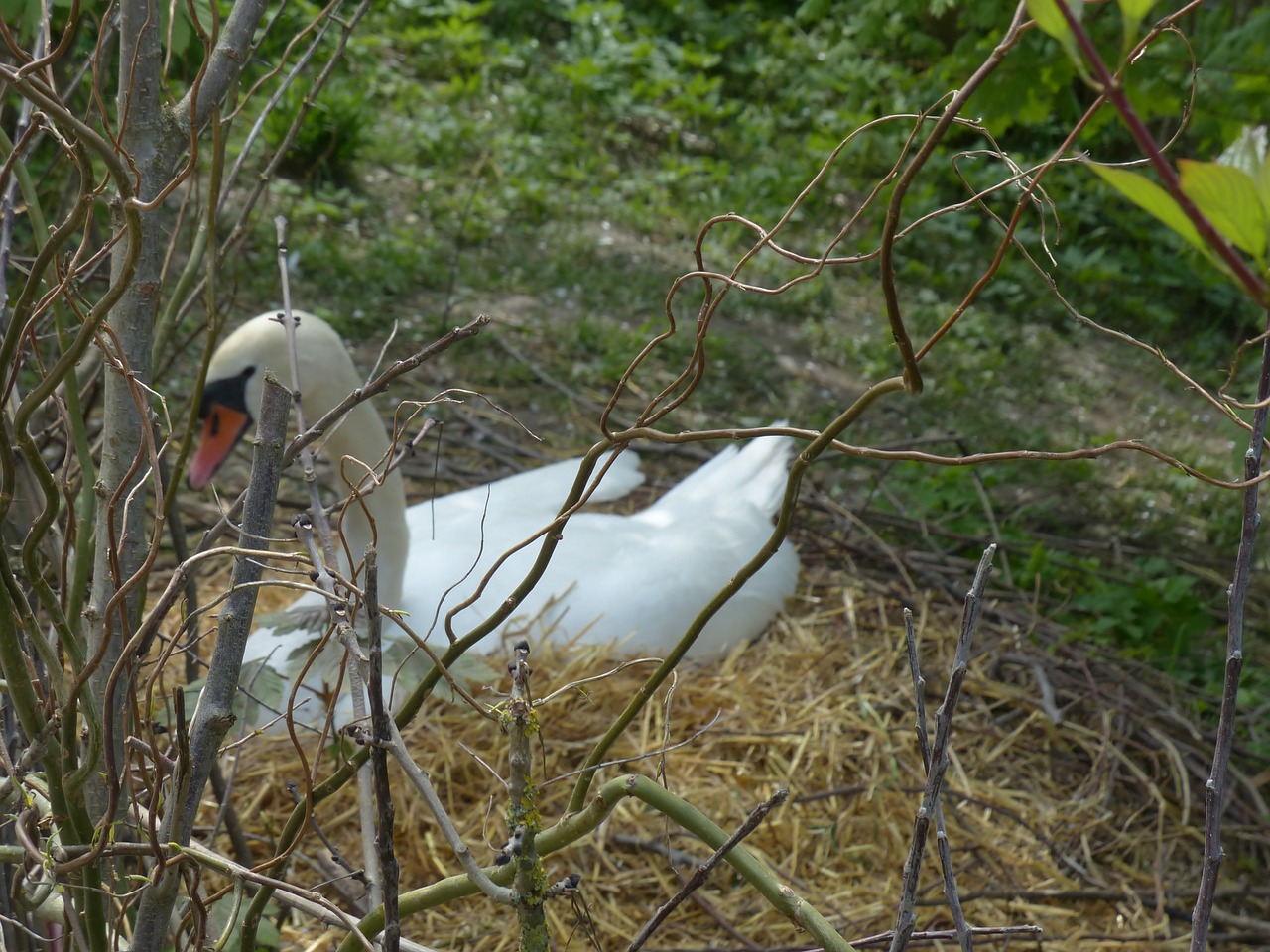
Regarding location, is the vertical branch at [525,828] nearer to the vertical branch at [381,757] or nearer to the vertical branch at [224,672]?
the vertical branch at [381,757]

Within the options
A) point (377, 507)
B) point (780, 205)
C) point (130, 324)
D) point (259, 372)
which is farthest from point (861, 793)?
point (780, 205)

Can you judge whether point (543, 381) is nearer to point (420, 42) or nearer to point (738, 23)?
point (420, 42)

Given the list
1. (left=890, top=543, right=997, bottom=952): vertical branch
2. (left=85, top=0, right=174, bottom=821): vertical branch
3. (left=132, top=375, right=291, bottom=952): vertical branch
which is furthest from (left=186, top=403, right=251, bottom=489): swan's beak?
(left=890, top=543, right=997, bottom=952): vertical branch

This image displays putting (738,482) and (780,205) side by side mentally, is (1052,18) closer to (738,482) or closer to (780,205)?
(738,482)

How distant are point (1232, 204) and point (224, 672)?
73 cm

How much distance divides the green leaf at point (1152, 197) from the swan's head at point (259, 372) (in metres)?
2.13

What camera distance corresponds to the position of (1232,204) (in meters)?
0.37

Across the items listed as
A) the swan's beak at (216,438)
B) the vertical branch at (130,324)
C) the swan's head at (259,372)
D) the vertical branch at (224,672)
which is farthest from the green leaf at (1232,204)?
the swan's beak at (216,438)

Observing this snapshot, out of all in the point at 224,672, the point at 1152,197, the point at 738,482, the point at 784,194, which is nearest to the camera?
the point at 1152,197

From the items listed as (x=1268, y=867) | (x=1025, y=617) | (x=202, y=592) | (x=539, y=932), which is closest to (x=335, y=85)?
(x=202, y=592)

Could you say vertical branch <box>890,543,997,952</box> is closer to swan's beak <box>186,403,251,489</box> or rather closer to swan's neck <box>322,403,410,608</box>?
swan's neck <box>322,403,410,608</box>

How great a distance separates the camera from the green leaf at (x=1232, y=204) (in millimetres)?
368

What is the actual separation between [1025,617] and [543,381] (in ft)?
6.83

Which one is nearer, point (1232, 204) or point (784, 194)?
point (1232, 204)
